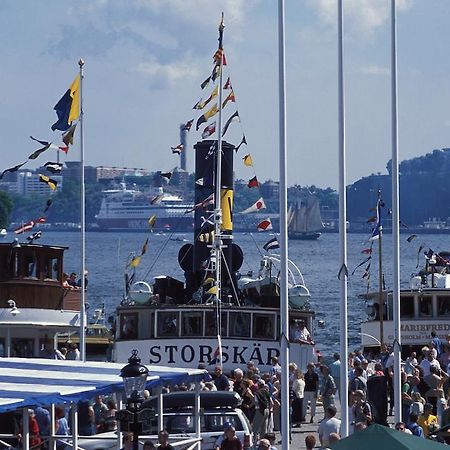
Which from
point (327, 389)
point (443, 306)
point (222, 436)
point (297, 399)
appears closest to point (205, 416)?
point (222, 436)

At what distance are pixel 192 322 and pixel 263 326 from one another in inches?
70.1

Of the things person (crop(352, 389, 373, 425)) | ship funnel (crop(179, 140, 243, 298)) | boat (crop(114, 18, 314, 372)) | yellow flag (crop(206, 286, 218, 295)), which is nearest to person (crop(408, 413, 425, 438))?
person (crop(352, 389, 373, 425))

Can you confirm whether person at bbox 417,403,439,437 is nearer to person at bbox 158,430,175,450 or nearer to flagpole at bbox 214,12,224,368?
person at bbox 158,430,175,450

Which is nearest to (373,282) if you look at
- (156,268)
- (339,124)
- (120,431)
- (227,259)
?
(156,268)

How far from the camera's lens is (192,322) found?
142 ft

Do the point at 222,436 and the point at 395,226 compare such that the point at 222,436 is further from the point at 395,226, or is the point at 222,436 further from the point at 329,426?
the point at 395,226

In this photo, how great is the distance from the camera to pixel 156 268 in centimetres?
16475

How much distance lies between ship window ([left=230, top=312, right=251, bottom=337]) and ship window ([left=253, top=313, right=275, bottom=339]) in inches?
7.9

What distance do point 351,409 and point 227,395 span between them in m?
2.63

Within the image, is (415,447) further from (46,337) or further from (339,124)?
(46,337)

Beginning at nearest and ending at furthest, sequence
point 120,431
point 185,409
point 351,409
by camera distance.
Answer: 1. point 120,431
2. point 185,409
3. point 351,409

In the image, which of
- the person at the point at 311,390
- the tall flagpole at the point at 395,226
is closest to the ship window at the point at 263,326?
the person at the point at 311,390

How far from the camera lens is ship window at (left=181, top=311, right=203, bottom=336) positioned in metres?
43.1

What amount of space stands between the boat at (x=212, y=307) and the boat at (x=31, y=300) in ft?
6.05
